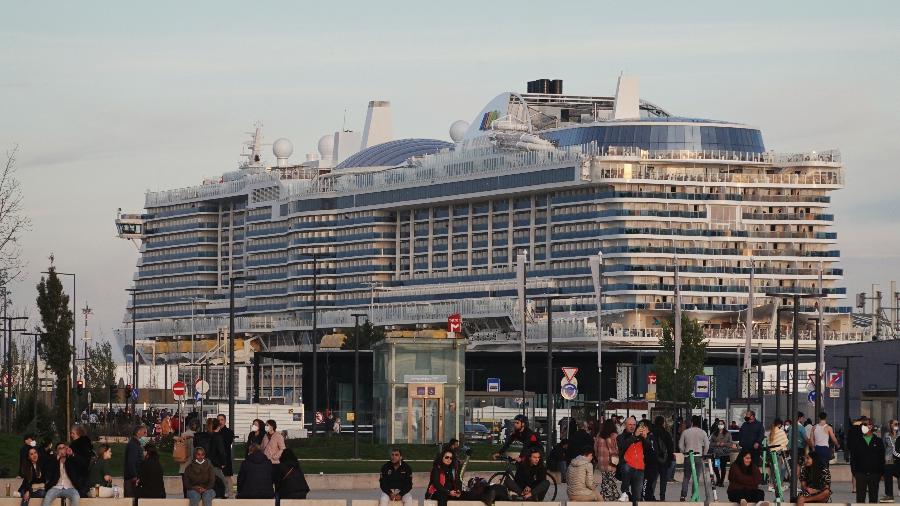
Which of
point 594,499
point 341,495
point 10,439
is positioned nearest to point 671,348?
point 10,439

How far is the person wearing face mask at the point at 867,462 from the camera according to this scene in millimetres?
38250

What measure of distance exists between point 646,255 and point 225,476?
4255 inches

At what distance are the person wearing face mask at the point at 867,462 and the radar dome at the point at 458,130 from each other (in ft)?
468

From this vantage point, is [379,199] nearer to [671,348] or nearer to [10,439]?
[671,348]

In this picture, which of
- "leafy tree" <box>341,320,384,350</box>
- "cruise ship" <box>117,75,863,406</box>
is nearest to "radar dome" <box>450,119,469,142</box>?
"cruise ship" <box>117,75,863,406</box>

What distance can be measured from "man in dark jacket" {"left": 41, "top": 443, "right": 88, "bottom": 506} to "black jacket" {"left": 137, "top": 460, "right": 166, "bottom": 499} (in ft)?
3.01

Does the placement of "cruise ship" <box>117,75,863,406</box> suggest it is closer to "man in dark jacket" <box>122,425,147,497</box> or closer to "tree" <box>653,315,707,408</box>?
"tree" <box>653,315,707,408</box>

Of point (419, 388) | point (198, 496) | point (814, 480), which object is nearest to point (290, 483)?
point (198, 496)

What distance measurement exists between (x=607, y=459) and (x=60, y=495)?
9568 millimetres

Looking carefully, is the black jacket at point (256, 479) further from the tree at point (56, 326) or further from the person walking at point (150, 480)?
the tree at point (56, 326)

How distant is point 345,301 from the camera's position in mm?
170875

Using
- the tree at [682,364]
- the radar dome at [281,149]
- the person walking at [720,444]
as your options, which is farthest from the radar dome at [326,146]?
the person walking at [720,444]

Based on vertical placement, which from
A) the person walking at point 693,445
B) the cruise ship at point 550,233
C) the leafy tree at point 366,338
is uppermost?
the cruise ship at point 550,233

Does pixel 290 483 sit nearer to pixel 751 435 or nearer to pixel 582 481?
pixel 582 481
